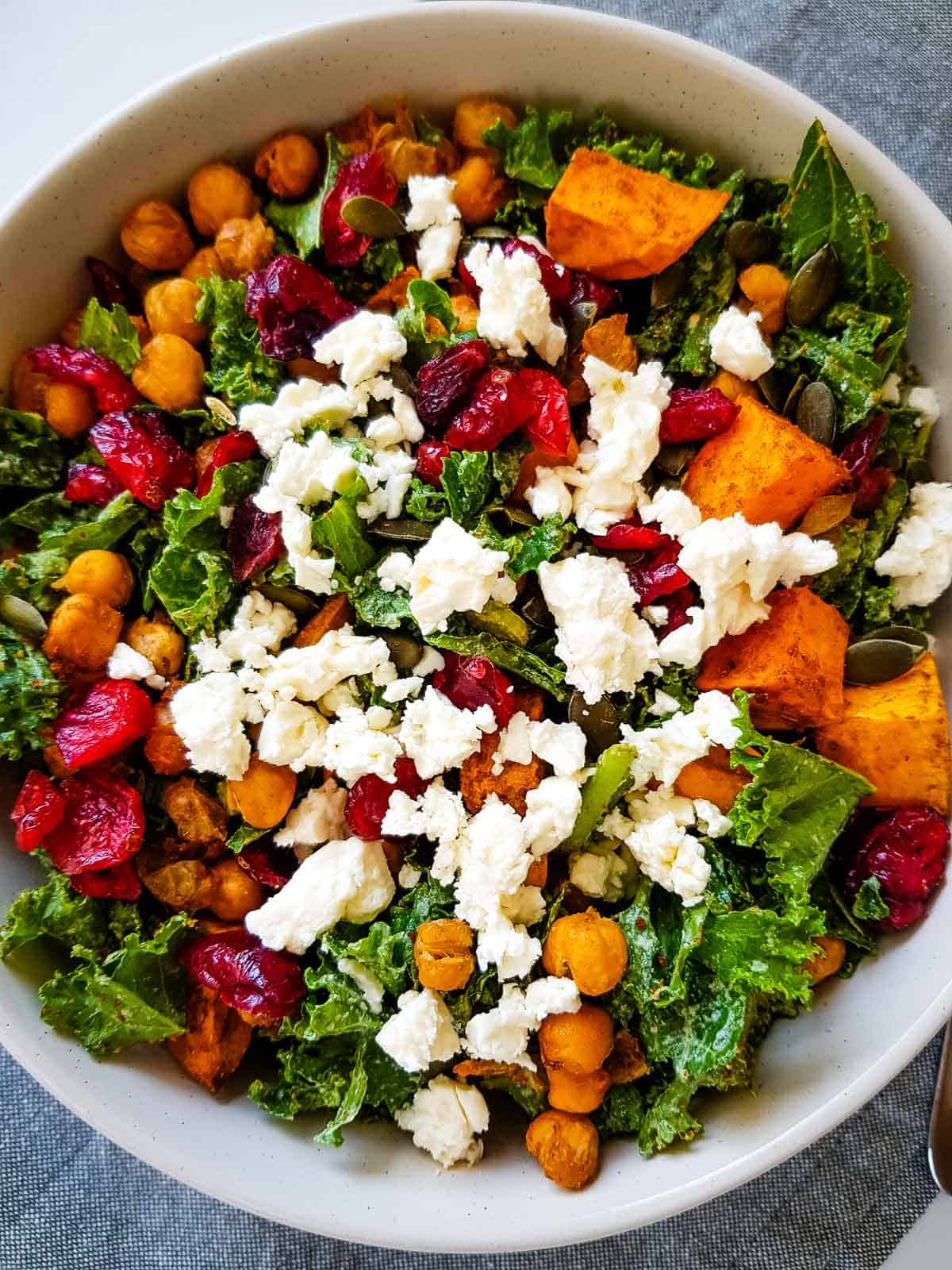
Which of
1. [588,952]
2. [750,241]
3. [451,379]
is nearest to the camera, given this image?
[588,952]

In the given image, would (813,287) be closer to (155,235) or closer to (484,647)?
(484,647)

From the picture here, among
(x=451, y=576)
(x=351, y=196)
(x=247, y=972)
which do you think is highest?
(x=351, y=196)

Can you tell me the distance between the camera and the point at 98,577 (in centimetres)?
173

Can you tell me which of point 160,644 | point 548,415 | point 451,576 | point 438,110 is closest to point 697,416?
point 548,415

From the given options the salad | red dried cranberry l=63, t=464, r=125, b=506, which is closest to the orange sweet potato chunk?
the salad

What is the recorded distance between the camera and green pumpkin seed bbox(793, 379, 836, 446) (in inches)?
69.2

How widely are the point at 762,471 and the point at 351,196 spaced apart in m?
0.85

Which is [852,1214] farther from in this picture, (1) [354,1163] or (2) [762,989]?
(1) [354,1163]

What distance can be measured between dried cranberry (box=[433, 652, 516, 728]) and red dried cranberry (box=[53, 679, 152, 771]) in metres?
0.50

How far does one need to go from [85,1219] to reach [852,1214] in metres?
1.48

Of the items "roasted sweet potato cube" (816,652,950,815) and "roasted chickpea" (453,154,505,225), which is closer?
"roasted sweet potato cube" (816,652,950,815)

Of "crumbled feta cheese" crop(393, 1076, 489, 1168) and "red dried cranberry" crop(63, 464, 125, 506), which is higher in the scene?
"red dried cranberry" crop(63, 464, 125, 506)

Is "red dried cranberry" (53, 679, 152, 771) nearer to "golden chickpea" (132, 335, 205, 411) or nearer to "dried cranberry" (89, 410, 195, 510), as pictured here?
"dried cranberry" (89, 410, 195, 510)

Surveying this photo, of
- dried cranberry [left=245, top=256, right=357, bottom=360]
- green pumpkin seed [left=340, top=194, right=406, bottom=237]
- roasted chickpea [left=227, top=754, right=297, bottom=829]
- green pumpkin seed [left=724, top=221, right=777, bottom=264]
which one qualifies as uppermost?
green pumpkin seed [left=724, top=221, right=777, bottom=264]
